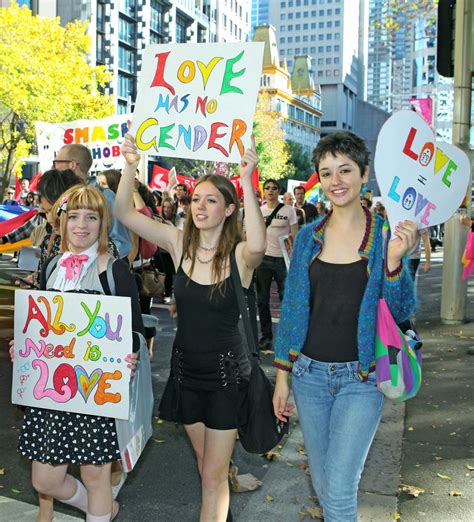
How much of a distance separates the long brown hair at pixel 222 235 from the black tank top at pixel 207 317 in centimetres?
Result: 7

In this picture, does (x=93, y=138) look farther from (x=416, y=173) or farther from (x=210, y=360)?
(x=416, y=173)

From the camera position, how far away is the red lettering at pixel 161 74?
3844 mm

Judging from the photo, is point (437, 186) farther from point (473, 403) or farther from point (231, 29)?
point (231, 29)

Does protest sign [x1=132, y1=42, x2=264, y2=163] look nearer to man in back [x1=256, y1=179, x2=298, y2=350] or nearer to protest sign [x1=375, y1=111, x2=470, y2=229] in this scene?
protest sign [x1=375, y1=111, x2=470, y2=229]

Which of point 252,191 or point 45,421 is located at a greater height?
point 252,191

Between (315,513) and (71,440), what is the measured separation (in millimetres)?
1494

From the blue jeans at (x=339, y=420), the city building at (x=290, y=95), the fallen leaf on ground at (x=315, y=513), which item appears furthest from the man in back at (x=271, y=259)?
the city building at (x=290, y=95)

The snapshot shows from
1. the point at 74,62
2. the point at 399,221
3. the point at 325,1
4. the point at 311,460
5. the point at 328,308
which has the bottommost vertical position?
the point at 311,460

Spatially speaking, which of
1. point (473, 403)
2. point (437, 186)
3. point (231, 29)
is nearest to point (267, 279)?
point (473, 403)

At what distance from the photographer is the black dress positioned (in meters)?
3.31

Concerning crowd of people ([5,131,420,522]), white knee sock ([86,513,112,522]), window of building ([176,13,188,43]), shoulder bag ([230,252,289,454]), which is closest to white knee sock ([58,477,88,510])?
crowd of people ([5,131,420,522])

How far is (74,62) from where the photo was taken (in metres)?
30.9

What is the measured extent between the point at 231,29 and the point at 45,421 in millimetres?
96865

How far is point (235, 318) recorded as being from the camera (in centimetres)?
338
